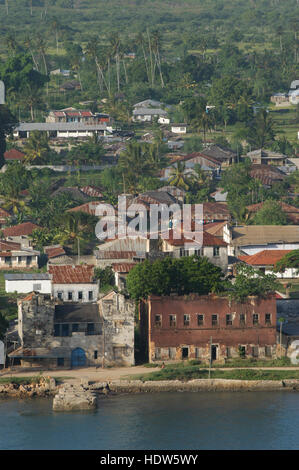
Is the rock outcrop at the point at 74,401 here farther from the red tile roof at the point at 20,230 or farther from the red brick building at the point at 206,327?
the red tile roof at the point at 20,230

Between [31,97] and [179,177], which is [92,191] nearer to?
[179,177]

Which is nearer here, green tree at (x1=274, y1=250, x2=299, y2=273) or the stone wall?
the stone wall

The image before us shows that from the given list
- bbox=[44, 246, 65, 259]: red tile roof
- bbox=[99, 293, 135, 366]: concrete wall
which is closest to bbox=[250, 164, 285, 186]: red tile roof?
bbox=[44, 246, 65, 259]: red tile roof

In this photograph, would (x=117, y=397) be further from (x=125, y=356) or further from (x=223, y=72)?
(x=223, y=72)

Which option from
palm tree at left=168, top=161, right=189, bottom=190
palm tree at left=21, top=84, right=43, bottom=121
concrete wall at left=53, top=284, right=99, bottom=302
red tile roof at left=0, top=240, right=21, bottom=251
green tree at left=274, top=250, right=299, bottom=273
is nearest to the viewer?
concrete wall at left=53, top=284, right=99, bottom=302

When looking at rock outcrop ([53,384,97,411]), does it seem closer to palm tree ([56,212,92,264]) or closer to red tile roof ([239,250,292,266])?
red tile roof ([239,250,292,266])

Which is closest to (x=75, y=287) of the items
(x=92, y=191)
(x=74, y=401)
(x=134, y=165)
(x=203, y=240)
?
(x=203, y=240)

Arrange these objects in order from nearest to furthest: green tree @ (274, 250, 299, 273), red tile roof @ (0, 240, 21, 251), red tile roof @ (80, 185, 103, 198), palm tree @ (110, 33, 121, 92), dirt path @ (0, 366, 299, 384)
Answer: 1. dirt path @ (0, 366, 299, 384)
2. green tree @ (274, 250, 299, 273)
3. red tile roof @ (0, 240, 21, 251)
4. red tile roof @ (80, 185, 103, 198)
5. palm tree @ (110, 33, 121, 92)
